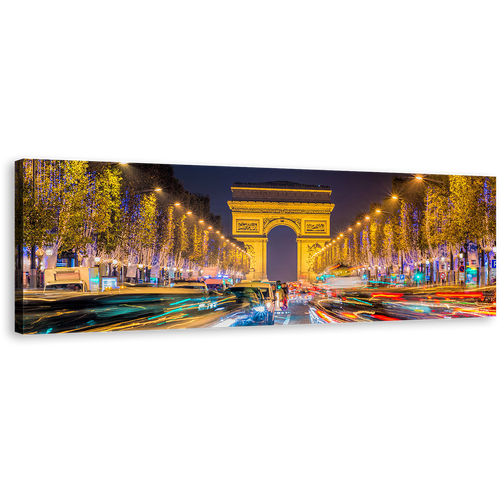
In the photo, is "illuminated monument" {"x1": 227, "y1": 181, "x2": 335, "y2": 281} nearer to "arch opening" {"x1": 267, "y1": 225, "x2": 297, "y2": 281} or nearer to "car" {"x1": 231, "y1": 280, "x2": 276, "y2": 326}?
"arch opening" {"x1": 267, "y1": 225, "x2": 297, "y2": 281}

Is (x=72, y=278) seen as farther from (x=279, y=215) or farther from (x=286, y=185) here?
(x=279, y=215)

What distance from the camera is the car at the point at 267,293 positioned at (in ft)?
21.6

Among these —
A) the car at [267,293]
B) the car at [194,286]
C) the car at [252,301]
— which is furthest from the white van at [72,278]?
the car at [267,293]

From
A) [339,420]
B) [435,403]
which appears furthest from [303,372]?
[435,403]

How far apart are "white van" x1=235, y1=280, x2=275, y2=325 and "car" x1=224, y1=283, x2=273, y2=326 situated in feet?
0.16

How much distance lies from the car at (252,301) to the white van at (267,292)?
47 millimetres

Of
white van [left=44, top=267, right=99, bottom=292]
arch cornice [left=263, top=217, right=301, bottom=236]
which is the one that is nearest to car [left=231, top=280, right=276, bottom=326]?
arch cornice [left=263, top=217, right=301, bottom=236]

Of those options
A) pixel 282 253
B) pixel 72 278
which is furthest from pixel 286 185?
pixel 72 278

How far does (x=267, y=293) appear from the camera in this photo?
7109mm

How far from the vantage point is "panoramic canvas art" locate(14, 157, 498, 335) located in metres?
5.71

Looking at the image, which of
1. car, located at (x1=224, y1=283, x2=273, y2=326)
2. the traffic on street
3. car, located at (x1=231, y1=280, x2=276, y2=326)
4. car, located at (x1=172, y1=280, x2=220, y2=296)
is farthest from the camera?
car, located at (x1=172, y1=280, x2=220, y2=296)

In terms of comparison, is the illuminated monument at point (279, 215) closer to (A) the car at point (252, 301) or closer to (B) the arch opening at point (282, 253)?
(B) the arch opening at point (282, 253)

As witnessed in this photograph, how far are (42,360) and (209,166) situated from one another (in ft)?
10.3

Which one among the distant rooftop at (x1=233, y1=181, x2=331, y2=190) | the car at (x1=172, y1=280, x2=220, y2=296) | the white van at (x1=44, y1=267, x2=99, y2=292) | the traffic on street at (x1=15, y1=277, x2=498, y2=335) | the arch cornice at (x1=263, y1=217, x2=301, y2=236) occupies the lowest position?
the traffic on street at (x1=15, y1=277, x2=498, y2=335)
